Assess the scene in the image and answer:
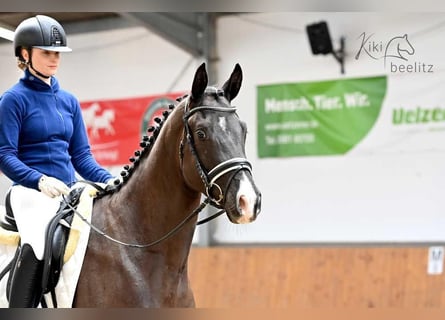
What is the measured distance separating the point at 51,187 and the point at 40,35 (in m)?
0.74

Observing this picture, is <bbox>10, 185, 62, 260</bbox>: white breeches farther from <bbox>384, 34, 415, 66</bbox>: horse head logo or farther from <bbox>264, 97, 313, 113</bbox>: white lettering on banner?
<bbox>264, 97, 313, 113</bbox>: white lettering on banner

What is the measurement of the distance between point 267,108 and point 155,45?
2.14 m

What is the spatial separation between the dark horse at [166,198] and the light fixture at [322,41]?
21.0ft

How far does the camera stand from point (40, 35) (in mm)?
3529

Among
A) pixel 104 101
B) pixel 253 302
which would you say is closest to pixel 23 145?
pixel 253 302

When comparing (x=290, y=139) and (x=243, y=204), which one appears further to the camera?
(x=290, y=139)

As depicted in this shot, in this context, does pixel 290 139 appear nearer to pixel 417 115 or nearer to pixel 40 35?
pixel 417 115

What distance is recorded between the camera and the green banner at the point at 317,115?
9617mm

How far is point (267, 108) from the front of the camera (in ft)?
33.6

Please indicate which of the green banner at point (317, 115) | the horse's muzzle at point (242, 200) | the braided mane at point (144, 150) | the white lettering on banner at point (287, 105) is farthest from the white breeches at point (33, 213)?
the white lettering on banner at point (287, 105)

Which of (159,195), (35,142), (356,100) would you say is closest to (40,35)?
(35,142)

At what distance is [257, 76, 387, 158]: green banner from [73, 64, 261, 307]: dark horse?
653cm

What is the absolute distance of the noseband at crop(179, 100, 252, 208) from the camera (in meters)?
3.03

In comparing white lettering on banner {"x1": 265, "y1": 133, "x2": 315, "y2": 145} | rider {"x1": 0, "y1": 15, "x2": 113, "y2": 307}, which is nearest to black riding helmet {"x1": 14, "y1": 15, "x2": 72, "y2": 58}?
rider {"x1": 0, "y1": 15, "x2": 113, "y2": 307}
